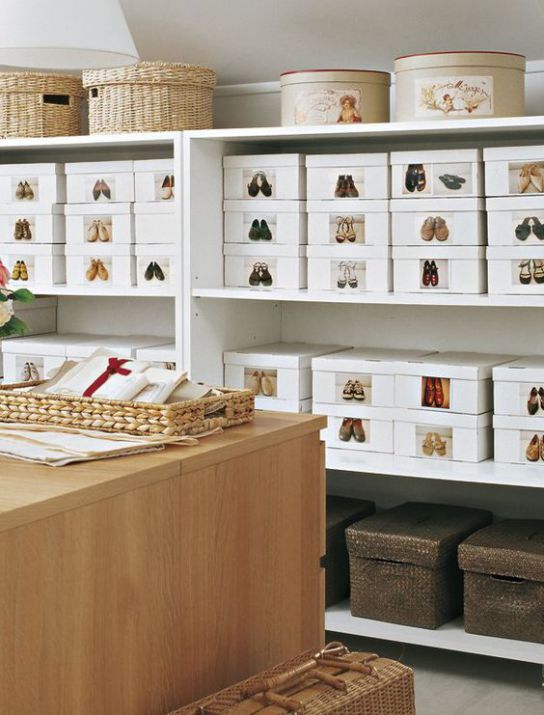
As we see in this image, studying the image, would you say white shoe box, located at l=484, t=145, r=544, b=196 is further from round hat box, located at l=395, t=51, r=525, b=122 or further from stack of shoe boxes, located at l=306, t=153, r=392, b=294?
stack of shoe boxes, located at l=306, t=153, r=392, b=294

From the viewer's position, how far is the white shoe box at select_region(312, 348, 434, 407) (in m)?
3.16

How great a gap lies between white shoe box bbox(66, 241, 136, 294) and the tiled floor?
130 centimetres

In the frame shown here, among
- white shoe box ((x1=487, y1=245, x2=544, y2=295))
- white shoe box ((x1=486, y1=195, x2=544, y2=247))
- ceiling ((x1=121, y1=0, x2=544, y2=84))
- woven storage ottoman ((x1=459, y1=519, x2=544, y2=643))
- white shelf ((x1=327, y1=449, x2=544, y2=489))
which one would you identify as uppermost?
ceiling ((x1=121, y1=0, x2=544, y2=84))

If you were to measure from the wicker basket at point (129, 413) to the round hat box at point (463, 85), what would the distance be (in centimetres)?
123

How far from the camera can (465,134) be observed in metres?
3.15

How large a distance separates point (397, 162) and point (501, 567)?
114 centimetres

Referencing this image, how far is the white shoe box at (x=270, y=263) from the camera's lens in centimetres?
320

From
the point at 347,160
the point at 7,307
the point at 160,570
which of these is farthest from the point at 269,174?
the point at 160,570

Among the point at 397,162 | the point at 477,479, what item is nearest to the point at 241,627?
the point at 477,479

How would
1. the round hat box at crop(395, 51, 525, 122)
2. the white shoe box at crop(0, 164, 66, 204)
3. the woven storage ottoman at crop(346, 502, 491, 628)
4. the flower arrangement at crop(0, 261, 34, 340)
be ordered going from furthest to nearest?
1. the white shoe box at crop(0, 164, 66, 204)
2. the woven storage ottoman at crop(346, 502, 491, 628)
3. the round hat box at crop(395, 51, 525, 122)
4. the flower arrangement at crop(0, 261, 34, 340)

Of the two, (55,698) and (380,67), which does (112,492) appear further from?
(380,67)

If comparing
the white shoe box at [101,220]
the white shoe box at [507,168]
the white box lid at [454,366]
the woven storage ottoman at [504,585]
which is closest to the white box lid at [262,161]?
the white shoe box at [101,220]

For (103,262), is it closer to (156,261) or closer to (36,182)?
(156,261)

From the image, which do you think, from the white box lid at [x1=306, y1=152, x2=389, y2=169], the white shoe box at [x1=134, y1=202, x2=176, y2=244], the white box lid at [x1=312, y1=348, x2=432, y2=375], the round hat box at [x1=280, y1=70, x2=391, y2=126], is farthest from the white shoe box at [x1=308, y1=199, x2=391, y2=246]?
the white shoe box at [x1=134, y1=202, x2=176, y2=244]
